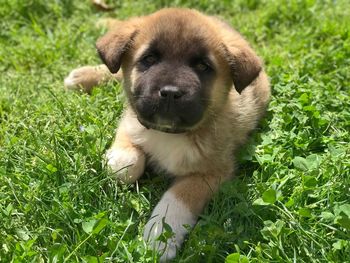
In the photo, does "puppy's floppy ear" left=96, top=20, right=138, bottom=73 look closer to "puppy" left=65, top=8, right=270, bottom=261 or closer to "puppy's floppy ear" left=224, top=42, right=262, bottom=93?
"puppy" left=65, top=8, right=270, bottom=261

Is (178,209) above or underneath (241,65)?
underneath

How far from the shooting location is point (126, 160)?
3.21 metres

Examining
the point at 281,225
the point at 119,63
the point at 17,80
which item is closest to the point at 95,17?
the point at 17,80

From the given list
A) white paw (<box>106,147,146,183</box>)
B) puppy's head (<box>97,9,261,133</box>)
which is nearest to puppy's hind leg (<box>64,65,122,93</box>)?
puppy's head (<box>97,9,261,133</box>)

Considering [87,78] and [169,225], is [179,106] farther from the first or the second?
[87,78]

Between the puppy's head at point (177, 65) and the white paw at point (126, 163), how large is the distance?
0.73ft

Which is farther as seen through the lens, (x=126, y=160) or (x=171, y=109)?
(x=126, y=160)

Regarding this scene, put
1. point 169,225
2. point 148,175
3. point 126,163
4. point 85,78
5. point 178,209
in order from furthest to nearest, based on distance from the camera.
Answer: point 85,78 < point 148,175 < point 126,163 < point 178,209 < point 169,225

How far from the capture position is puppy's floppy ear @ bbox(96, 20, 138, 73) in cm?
317

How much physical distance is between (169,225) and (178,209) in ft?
0.51

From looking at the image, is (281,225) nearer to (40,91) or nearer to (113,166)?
(113,166)

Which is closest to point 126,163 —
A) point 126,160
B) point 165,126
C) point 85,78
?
point 126,160

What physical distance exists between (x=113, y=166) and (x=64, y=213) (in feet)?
1.61

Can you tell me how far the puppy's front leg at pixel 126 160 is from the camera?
3174 millimetres
